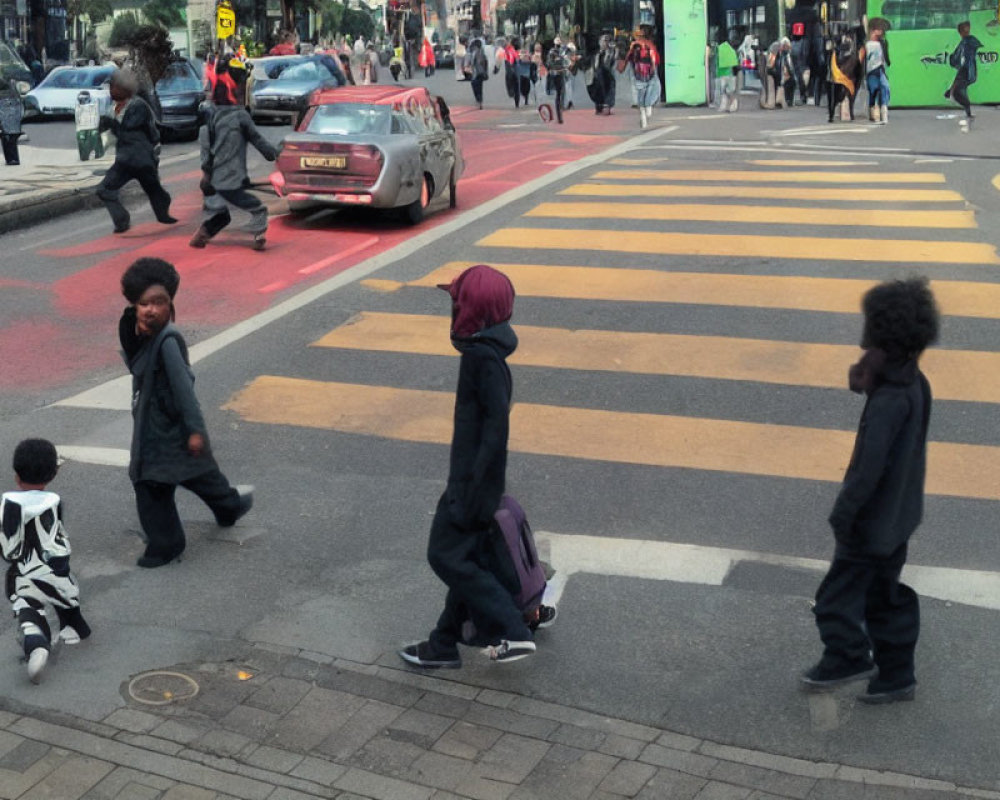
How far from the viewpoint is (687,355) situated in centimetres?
1085

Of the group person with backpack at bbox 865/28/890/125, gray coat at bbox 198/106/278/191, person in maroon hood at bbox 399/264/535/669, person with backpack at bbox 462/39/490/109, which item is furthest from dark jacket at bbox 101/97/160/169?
person with backpack at bbox 462/39/490/109

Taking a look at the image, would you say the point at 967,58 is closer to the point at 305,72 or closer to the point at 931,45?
the point at 931,45

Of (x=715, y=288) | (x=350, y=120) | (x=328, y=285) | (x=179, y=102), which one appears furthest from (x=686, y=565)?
(x=179, y=102)

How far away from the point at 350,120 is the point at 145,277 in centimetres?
1048

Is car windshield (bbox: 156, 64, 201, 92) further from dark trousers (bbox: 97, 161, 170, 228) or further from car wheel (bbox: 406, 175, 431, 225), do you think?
car wheel (bbox: 406, 175, 431, 225)

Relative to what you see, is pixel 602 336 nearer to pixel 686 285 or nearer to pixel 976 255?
pixel 686 285

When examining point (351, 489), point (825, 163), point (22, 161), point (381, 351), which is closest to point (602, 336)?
point (381, 351)

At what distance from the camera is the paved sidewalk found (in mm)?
4941

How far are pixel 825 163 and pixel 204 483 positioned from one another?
50.9 ft

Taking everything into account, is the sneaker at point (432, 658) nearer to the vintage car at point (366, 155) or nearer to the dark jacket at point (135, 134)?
the vintage car at point (366, 155)

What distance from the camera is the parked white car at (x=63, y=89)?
99.2 feet

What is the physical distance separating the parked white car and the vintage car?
1393 cm

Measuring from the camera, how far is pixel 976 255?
1399 centimetres

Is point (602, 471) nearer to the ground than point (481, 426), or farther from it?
nearer to the ground
